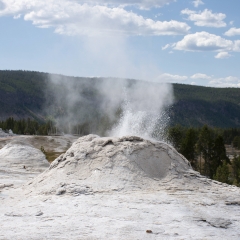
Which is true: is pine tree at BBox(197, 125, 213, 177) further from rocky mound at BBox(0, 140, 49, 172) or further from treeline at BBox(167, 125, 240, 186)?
rocky mound at BBox(0, 140, 49, 172)

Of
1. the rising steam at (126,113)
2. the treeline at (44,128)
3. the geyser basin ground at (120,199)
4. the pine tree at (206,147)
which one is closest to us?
the geyser basin ground at (120,199)

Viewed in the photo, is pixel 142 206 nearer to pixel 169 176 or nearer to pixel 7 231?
pixel 169 176

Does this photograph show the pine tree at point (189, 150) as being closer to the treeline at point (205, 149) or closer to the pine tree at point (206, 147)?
the treeline at point (205, 149)

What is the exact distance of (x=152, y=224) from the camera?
9945 millimetres

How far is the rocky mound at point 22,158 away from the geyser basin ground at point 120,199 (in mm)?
10475

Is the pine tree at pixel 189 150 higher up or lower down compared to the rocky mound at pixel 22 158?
lower down

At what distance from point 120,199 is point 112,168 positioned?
1.99m

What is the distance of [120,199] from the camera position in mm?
11805

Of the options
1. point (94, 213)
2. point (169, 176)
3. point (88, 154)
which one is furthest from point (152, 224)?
point (88, 154)

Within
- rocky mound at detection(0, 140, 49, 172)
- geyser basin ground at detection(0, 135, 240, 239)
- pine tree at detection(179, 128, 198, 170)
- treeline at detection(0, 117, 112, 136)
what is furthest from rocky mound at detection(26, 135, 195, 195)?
treeline at detection(0, 117, 112, 136)

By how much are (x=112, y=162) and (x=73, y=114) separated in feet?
509

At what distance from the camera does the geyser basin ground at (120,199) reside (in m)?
9.61

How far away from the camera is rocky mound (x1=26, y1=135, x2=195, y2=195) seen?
509 inches

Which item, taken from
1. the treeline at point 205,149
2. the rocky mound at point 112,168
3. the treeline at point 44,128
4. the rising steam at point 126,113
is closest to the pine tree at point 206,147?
the treeline at point 205,149
